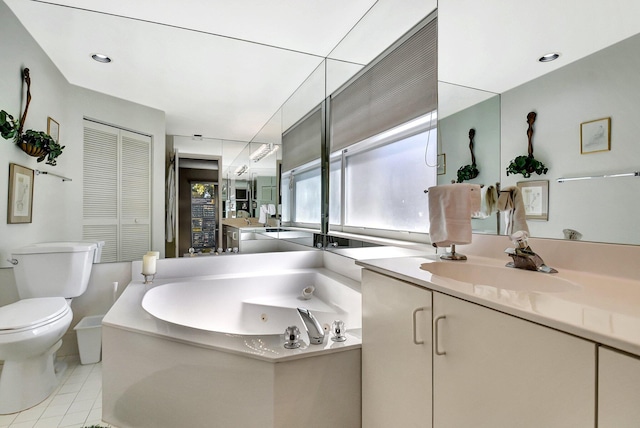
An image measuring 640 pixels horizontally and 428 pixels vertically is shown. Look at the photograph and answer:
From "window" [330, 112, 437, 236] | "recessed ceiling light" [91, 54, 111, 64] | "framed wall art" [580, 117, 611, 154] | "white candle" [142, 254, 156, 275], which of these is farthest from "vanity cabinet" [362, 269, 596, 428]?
"recessed ceiling light" [91, 54, 111, 64]

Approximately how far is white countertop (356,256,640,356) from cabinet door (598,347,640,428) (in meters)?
0.02

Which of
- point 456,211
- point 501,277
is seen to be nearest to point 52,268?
point 456,211

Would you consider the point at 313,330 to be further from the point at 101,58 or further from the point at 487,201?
the point at 101,58

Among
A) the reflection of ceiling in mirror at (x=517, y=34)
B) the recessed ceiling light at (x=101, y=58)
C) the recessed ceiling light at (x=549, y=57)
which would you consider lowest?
the recessed ceiling light at (x=549, y=57)

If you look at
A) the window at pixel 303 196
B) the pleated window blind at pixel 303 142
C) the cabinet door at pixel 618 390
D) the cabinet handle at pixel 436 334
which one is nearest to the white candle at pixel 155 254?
the window at pixel 303 196

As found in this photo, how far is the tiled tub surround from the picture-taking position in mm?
1292

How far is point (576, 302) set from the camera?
2.50 feet

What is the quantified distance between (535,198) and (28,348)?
2628 millimetres

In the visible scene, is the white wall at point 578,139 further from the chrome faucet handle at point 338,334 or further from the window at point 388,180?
the chrome faucet handle at point 338,334

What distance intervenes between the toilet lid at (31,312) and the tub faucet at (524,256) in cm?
239

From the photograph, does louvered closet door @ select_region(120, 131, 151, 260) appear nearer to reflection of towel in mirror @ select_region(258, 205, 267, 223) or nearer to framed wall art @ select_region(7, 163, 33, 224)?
framed wall art @ select_region(7, 163, 33, 224)

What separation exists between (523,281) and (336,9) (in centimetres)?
197

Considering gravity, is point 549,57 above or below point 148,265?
above

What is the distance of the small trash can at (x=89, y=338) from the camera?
2.27 meters
